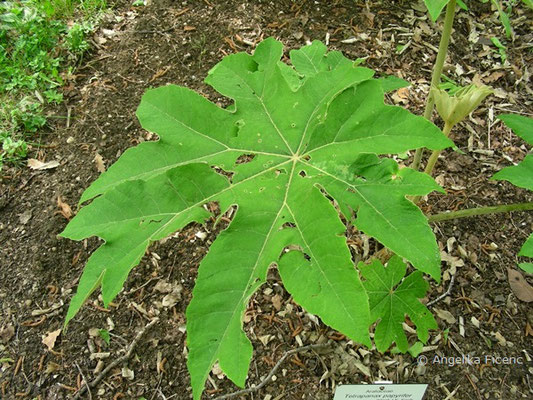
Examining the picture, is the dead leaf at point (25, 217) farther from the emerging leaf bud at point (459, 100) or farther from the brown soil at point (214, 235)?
the emerging leaf bud at point (459, 100)

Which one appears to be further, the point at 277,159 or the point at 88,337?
Answer: the point at 88,337

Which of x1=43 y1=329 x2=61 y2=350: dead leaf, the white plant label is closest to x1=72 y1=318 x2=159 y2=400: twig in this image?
x1=43 y1=329 x2=61 y2=350: dead leaf

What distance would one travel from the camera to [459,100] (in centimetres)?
186

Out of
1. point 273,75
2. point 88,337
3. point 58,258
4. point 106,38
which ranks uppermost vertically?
point 273,75

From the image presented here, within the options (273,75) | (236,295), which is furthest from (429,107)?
(236,295)

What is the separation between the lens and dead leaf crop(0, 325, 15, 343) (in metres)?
2.47

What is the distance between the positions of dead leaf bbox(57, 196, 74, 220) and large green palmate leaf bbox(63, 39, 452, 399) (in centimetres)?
131

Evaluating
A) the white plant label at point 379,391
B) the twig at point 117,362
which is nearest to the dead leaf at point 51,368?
the twig at point 117,362

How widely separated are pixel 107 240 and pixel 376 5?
9.82 ft

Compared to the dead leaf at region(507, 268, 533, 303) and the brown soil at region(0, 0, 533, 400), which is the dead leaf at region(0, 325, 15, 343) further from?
the dead leaf at region(507, 268, 533, 303)

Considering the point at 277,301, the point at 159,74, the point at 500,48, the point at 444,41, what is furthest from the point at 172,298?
the point at 500,48

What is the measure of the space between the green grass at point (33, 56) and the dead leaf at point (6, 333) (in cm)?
115

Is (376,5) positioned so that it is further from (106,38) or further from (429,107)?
(106,38)

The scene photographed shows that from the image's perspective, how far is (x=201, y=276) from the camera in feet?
4.49
